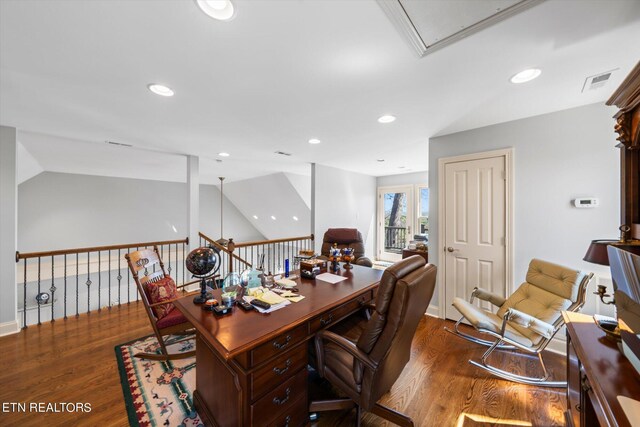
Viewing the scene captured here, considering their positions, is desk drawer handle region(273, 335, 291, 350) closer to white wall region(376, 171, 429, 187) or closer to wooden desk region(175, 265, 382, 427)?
wooden desk region(175, 265, 382, 427)

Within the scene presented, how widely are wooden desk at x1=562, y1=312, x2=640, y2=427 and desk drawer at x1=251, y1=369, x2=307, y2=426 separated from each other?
4.34ft

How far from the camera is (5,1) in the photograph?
1.07m

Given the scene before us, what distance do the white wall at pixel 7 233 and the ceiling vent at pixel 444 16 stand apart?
13.4 ft

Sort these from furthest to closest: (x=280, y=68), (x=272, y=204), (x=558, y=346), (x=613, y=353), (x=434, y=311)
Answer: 1. (x=272, y=204)
2. (x=434, y=311)
3. (x=558, y=346)
4. (x=280, y=68)
5. (x=613, y=353)

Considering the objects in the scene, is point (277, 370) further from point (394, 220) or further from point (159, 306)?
point (394, 220)

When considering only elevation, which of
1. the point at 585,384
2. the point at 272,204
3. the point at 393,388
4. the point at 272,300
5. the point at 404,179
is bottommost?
the point at 393,388

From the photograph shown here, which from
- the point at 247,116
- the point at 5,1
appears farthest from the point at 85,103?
the point at 247,116

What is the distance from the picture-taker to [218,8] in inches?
43.5

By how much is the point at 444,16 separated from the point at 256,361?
1.96 m

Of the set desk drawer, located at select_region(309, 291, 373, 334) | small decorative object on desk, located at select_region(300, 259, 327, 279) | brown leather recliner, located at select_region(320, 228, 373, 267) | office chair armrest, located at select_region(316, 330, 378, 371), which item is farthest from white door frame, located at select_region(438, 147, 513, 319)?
office chair armrest, located at select_region(316, 330, 378, 371)

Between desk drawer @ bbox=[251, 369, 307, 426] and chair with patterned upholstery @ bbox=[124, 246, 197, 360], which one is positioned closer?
desk drawer @ bbox=[251, 369, 307, 426]

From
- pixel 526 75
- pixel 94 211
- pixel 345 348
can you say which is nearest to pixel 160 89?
pixel 345 348

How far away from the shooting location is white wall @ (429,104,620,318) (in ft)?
7.11

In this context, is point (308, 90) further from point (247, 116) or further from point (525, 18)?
point (525, 18)
